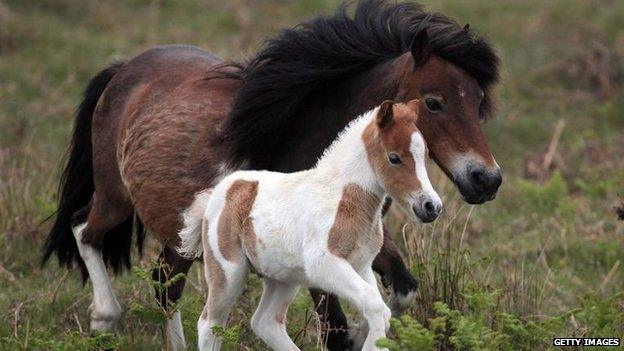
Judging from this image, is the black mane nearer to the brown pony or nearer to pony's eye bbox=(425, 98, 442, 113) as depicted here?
the brown pony

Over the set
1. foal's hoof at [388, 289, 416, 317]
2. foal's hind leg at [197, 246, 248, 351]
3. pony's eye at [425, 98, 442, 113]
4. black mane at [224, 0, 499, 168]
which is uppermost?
black mane at [224, 0, 499, 168]

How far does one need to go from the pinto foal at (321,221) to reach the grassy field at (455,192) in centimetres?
28

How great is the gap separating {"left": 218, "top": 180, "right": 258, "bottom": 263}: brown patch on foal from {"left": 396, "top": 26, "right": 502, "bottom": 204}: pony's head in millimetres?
1001

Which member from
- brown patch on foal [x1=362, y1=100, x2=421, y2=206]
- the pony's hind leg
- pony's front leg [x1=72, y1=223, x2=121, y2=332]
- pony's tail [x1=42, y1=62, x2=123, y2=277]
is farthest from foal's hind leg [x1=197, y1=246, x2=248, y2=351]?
pony's tail [x1=42, y1=62, x2=123, y2=277]

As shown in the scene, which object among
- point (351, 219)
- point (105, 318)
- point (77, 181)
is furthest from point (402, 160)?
point (77, 181)

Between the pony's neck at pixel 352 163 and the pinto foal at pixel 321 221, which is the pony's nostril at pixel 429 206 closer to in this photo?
the pinto foal at pixel 321 221

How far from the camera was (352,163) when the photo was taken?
5.07 metres

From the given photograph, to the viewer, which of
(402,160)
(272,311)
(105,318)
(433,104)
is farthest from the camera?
(105,318)

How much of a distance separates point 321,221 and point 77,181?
10.2ft

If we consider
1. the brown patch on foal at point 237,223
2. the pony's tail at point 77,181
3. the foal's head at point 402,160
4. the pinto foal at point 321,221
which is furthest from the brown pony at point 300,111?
the brown patch on foal at point 237,223

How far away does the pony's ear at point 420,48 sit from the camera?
5.97 m

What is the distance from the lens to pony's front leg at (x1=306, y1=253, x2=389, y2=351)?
15.8ft

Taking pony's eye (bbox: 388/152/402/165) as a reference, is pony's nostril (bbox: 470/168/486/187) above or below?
below

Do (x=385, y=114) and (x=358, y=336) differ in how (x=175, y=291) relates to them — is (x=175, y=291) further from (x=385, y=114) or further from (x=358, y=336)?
(x=385, y=114)
